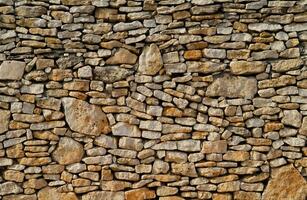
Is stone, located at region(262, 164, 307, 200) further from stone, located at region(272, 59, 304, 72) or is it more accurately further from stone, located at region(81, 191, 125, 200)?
stone, located at region(81, 191, 125, 200)

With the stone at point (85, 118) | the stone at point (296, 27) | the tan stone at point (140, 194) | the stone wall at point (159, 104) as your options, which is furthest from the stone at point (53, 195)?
the stone at point (296, 27)

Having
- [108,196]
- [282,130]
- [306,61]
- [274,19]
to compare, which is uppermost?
[274,19]

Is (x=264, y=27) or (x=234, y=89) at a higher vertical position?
(x=264, y=27)

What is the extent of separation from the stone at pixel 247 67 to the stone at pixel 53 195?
2044mm

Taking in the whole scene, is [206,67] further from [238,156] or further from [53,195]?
[53,195]

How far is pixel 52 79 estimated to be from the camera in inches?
159

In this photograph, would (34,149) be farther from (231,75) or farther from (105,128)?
(231,75)

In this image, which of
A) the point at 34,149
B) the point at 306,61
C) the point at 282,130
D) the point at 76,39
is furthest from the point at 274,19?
the point at 34,149

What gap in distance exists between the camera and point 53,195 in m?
3.99

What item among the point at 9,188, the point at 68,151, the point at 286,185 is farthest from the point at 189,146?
the point at 9,188

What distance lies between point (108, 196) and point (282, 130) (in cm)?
185

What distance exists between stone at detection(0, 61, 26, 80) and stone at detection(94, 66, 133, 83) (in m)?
0.77

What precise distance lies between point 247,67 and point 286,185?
4.01 ft

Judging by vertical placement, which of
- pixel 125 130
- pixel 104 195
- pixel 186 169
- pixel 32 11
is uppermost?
pixel 32 11
